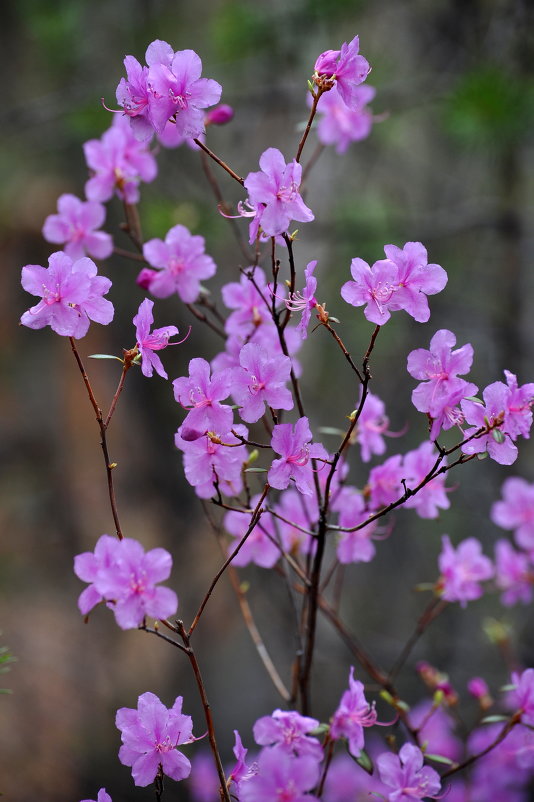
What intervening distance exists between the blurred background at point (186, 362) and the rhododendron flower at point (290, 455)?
112 cm

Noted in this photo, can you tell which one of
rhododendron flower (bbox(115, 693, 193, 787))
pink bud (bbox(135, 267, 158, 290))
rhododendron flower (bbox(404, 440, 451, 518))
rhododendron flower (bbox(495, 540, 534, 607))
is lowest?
rhododendron flower (bbox(115, 693, 193, 787))

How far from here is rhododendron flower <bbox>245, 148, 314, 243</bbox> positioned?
22.7 inches

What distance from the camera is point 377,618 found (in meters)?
2.72

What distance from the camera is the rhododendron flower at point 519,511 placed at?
1.00 m

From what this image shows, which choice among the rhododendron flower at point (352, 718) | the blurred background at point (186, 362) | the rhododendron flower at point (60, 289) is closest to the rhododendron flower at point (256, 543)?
the rhododendron flower at point (352, 718)

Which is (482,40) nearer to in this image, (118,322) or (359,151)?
(359,151)

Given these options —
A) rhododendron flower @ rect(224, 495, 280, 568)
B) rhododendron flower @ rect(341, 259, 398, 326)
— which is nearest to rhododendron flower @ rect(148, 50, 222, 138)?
rhododendron flower @ rect(341, 259, 398, 326)

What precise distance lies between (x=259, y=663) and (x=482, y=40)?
1.85 m

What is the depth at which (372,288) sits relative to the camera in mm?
613

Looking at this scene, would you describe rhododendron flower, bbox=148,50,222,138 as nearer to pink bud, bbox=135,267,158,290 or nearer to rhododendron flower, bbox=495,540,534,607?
pink bud, bbox=135,267,158,290

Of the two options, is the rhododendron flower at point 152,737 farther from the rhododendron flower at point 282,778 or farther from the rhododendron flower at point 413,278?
the rhododendron flower at point 413,278

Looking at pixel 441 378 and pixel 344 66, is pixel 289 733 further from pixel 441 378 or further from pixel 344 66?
pixel 344 66

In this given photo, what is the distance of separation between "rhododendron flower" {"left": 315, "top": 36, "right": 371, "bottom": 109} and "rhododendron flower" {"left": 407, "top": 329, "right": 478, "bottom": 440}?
223 millimetres

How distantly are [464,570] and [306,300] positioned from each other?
456 mm
